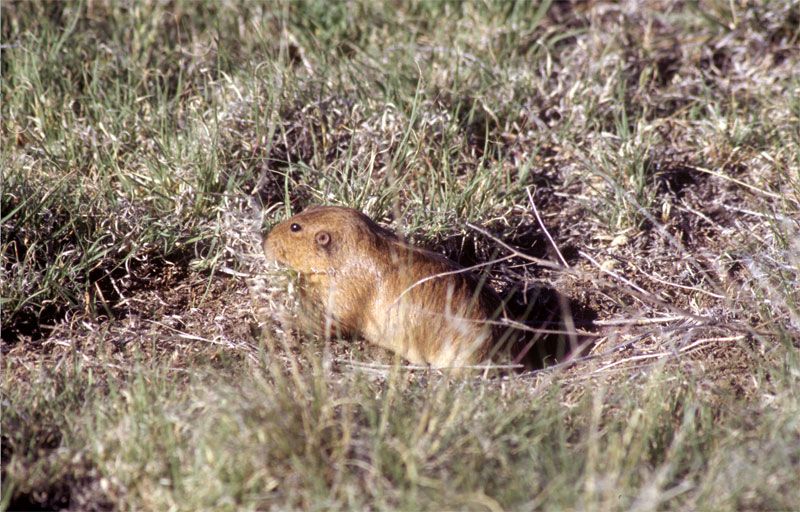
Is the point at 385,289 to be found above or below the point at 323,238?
below

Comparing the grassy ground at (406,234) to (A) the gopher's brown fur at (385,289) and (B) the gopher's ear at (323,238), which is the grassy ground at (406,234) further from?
(B) the gopher's ear at (323,238)

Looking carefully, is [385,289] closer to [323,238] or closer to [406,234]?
[323,238]

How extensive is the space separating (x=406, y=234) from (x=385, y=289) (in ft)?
1.87

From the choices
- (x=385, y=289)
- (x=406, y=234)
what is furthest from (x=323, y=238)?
(x=406, y=234)

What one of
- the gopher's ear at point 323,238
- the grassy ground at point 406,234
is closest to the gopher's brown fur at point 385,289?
the gopher's ear at point 323,238

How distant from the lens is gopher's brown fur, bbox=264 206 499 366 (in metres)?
3.41

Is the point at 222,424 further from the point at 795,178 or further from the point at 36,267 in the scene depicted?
the point at 795,178

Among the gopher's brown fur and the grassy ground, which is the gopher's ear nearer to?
the gopher's brown fur

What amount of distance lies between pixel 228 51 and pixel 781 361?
3.56 metres

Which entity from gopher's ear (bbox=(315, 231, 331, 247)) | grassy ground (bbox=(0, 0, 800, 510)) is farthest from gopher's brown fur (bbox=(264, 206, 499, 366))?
grassy ground (bbox=(0, 0, 800, 510))

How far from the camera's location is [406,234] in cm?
394

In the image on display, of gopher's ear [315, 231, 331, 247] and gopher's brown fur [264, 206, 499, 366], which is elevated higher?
gopher's ear [315, 231, 331, 247]

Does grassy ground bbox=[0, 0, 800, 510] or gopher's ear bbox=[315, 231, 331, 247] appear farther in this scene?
gopher's ear bbox=[315, 231, 331, 247]

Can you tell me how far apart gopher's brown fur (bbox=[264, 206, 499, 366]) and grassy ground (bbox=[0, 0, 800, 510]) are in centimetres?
17
